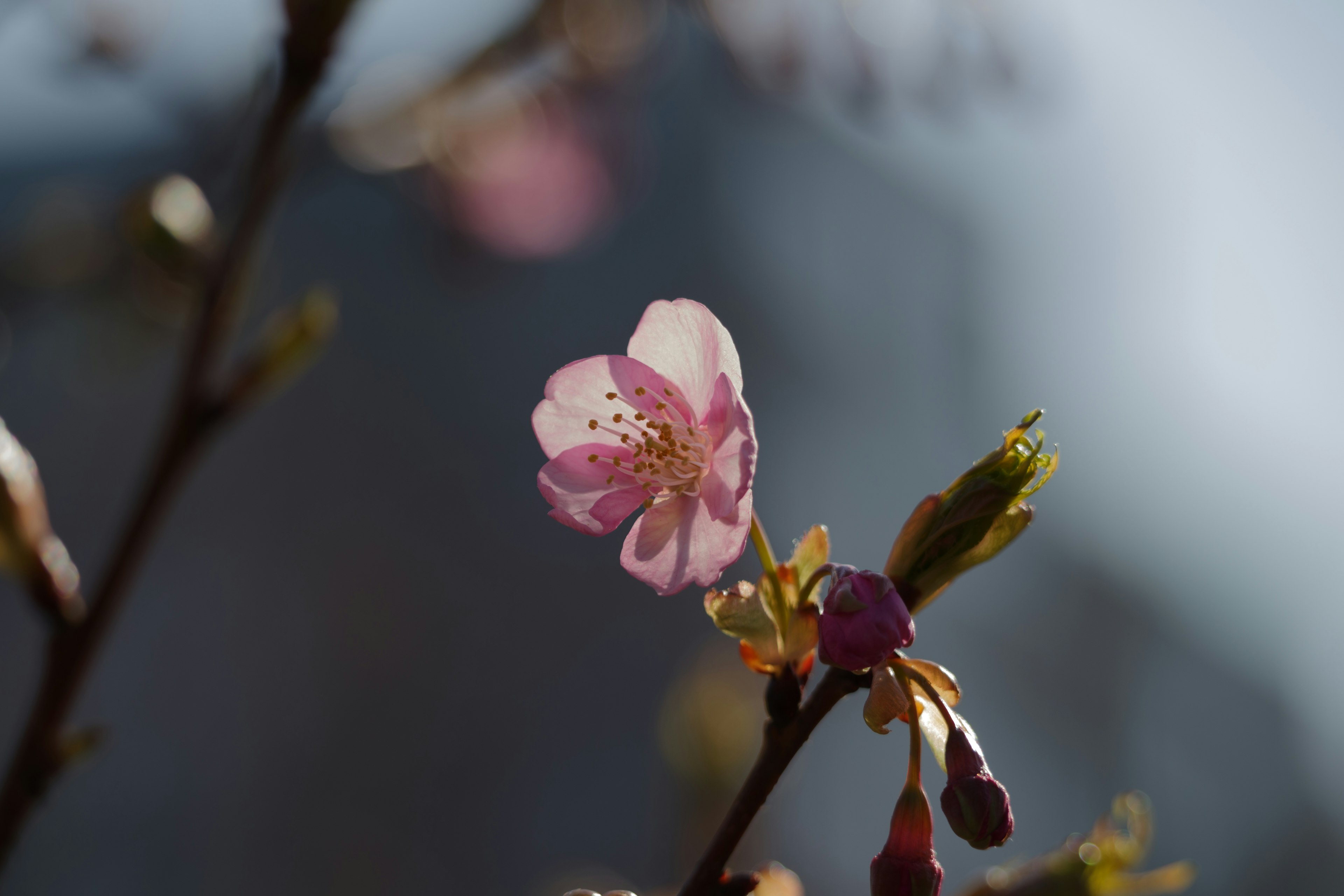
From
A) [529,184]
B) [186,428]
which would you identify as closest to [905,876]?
[186,428]

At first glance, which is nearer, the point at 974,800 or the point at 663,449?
the point at 974,800

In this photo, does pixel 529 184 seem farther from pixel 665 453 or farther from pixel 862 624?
pixel 862 624

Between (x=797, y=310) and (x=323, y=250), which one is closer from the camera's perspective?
(x=323, y=250)

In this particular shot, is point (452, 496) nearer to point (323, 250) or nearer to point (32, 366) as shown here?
point (323, 250)

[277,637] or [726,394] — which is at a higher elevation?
[726,394]

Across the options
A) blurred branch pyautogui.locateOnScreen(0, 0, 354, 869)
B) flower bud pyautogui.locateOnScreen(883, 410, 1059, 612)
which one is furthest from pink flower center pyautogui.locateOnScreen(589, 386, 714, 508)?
blurred branch pyautogui.locateOnScreen(0, 0, 354, 869)

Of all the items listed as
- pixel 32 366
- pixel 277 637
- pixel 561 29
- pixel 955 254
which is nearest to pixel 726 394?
pixel 561 29

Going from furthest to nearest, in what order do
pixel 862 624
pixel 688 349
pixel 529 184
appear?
pixel 529 184
pixel 688 349
pixel 862 624
